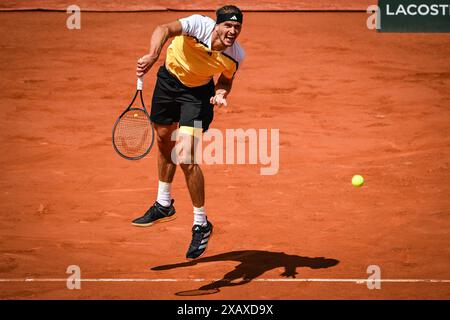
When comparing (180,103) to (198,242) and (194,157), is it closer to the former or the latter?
(194,157)

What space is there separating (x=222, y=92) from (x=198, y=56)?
0.39 metres

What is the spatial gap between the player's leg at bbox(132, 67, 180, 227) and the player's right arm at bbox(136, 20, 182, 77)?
0.73m

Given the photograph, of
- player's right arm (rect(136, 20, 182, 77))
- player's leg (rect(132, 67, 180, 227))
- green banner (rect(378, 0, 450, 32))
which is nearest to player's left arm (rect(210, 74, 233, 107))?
player's leg (rect(132, 67, 180, 227))

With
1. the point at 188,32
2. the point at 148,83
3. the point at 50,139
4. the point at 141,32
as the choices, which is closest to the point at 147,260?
the point at 188,32

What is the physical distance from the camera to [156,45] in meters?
6.96

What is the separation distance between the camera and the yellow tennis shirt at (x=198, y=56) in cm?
739

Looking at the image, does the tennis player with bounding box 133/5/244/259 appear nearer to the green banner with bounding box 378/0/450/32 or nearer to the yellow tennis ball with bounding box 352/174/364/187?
the yellow tennis ball with bounding box 352/174/364/187

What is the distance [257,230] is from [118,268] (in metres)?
1.64

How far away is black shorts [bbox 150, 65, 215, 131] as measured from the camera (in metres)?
7.60

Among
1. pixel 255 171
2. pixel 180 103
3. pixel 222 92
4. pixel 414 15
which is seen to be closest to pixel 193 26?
pixel 222 92

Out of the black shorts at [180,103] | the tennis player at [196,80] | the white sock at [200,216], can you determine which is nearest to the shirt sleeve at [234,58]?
the tennis player at [196,80]

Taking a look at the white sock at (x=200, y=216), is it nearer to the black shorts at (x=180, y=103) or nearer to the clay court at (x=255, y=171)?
the clay court at (x=255, y=171)

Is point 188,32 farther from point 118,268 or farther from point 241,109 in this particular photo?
point 241,109

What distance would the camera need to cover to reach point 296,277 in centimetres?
769
